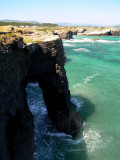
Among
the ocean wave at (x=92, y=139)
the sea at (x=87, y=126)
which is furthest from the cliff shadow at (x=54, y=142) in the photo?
the ocean wave at (x=92, y=139)

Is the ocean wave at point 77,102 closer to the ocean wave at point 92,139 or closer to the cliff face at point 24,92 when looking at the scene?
the cliff face at point 24,92

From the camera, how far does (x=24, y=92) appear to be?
13.2 m

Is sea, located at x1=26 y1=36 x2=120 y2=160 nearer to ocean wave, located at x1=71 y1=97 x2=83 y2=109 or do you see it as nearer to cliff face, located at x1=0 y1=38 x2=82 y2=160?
ocean wave, located at x1=71 y1=97 x2=83 y2=109

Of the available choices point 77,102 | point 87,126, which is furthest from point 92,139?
point 77,102

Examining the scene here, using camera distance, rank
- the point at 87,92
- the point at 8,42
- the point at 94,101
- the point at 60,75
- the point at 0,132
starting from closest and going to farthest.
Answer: the point at 0,132 < the point at 8,42 < the point at 60,75 < the point at 94,101 < the point at 87,92

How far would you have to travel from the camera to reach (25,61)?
12.5 m

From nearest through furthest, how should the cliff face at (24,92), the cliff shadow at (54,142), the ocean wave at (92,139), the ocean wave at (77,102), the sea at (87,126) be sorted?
the cliff face at (24,92)
the cliff shadow at (54,142)
the sea at (87,126)
the ocean wave at (92,139)
the ocean wave at (77,102)

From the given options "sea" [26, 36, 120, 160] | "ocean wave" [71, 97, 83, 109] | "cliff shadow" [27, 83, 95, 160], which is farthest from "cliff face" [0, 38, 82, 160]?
"ocean wave" [71, 97, 83, 109]

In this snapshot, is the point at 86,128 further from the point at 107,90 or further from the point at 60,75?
the point at 107,90

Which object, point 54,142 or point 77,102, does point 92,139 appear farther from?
point 77,102

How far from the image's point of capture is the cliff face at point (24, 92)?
902 centimetres

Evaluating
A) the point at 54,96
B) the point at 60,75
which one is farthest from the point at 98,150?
the point at 60,75

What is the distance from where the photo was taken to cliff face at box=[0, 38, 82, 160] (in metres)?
9.02

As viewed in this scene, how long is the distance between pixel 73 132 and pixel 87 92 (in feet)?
37.1
